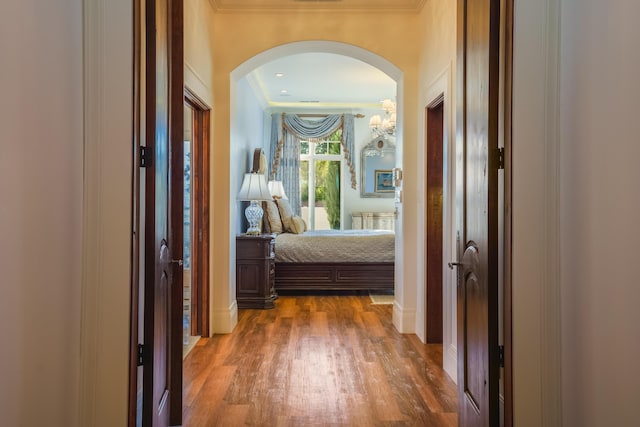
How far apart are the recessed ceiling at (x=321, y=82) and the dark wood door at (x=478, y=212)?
3928 mm

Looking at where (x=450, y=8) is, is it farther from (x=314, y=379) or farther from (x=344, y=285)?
(x=344, y=285)

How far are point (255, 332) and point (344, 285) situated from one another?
2.01 metres

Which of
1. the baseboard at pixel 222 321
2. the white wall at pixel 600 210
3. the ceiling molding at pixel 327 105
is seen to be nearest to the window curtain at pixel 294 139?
the ceiling molding at pixel 327 105

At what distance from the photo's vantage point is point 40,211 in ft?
4.73

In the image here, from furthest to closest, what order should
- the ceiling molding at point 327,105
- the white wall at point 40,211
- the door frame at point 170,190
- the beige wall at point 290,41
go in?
the ceiling molding at point 327,105
the beige wall at point 290,41
the door frame at point 170,190
the white wall at point 40,211

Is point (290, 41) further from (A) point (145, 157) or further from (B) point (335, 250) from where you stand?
(B) point (335, 250)

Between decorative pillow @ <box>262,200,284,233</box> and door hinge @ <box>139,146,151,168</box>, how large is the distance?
4623 millimetres

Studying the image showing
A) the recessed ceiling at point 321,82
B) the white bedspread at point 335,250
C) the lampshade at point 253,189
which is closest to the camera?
the lampshade at point 253,189

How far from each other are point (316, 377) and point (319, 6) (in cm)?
318

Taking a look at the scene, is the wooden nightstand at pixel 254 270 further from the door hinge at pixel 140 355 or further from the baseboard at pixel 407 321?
the door hinge at pixel 140 355

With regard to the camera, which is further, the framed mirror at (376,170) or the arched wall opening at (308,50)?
the framed mirror at (376,170)

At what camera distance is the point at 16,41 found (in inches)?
51.4

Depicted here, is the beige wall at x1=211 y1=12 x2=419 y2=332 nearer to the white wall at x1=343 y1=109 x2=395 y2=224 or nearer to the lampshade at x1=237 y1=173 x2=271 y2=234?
the lampshade at x1=237 y1=173 x2=271 y2=234

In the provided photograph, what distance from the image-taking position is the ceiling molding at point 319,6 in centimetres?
411
